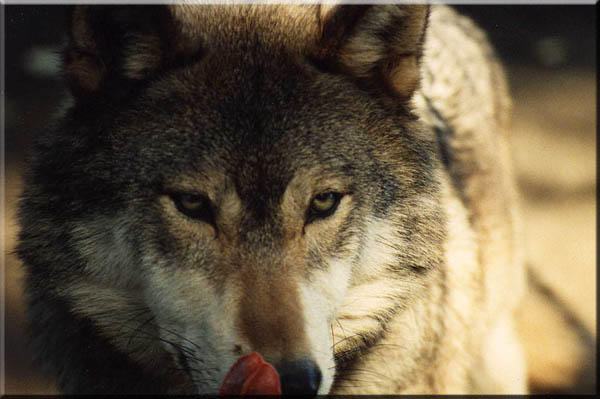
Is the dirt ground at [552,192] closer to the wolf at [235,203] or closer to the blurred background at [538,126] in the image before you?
the blurred background at [538,126]

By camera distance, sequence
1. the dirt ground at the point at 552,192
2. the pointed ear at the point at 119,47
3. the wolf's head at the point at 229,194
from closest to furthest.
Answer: the wolf's head at the point at 229,194 → the pointed ear at the point at 119,47 → the dirt ground at the point at 552,192

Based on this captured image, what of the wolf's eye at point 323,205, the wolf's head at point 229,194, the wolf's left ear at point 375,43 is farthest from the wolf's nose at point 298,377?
the wolf's left ear at point 375,43

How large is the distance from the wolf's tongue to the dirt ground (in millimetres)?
2756

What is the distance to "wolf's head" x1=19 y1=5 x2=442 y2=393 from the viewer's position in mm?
1894

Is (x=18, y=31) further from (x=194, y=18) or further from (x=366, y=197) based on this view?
(x=366, y=197)

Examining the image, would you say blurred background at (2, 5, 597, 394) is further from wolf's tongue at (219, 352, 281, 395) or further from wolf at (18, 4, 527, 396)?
wolf's tongue at (219, 352, 281, 395)

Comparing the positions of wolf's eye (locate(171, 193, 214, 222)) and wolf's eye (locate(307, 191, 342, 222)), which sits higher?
wolf's eye (locate(171, 193, 214, 222))

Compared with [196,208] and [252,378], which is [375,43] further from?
[252,378]

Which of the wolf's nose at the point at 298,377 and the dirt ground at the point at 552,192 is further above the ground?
the wolf's nose at the point at 298,377

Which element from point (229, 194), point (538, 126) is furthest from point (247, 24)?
point (538, 126)

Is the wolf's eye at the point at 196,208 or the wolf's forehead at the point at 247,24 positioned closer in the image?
the wolf's eye at the point at 196,208

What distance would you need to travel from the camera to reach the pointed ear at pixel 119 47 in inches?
79.0

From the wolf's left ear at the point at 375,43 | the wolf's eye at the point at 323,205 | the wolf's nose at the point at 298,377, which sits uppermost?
the wolf's left ear at the point at 375,43

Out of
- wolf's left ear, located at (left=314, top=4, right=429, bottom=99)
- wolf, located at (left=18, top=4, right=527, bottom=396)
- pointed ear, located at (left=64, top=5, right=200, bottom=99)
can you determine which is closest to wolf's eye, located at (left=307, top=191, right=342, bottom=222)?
wolf, located at (left=18, top=4, right=527, bottom=396)
